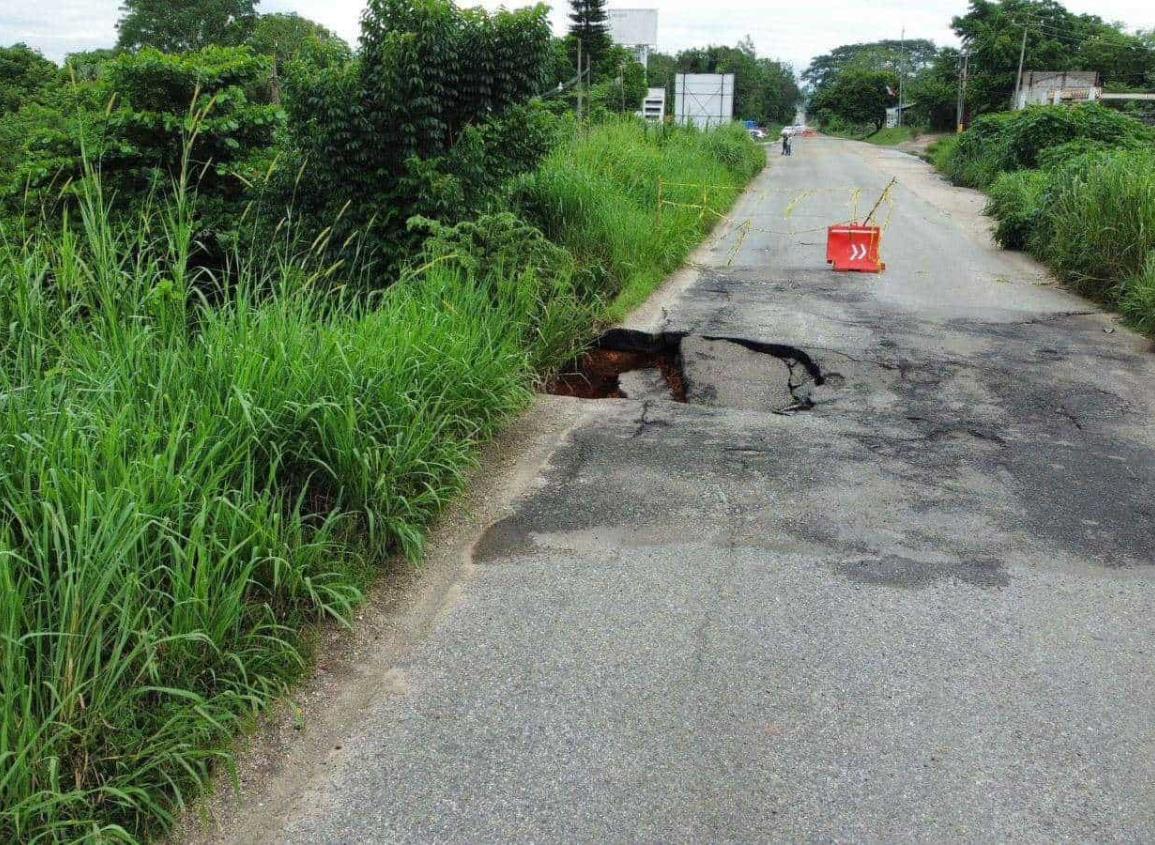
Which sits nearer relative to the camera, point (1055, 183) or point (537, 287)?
point (537, 287)

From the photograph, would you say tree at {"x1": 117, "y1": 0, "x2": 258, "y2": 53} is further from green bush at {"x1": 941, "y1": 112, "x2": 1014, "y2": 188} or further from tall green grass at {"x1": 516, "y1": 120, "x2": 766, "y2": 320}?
tall green grass at {"x1": 516, "y1": 120, "x2": 766, "y2": 320}

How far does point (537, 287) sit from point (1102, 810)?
510 centimetres

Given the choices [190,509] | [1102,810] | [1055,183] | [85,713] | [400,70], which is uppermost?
[400,70]

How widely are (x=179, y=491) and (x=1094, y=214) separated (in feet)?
34.5

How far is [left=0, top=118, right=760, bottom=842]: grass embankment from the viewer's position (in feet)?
8.26

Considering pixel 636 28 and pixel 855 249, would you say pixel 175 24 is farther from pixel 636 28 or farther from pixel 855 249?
pixel 855 249

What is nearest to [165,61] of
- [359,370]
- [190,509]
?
[359,370]

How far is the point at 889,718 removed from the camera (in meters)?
3.10

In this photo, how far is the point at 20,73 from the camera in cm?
3297

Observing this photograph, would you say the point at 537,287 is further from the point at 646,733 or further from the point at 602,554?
the point at 646,733

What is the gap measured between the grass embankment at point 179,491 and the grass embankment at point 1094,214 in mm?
6879

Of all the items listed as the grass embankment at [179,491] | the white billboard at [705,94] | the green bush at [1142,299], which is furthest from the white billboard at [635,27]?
the grass embankment at [179,491]

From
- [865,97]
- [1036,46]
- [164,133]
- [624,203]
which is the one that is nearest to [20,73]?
[164,133]

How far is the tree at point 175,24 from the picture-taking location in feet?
187
